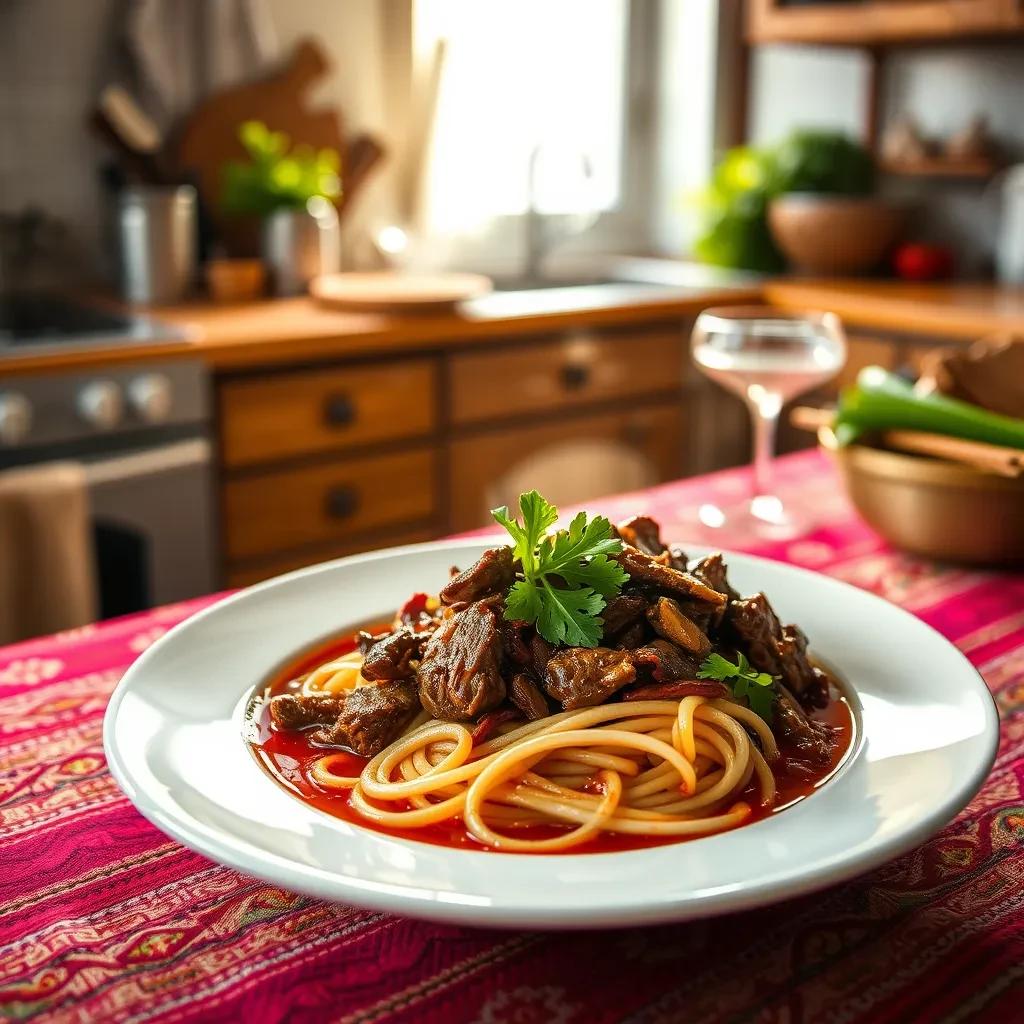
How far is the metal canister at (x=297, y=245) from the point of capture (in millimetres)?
2984

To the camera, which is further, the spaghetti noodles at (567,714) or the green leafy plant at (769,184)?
the green leafy plant at (769,184)

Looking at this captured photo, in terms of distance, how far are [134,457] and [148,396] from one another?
12 cm

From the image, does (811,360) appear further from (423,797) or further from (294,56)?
(294,56)

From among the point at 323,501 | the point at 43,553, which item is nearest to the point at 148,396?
the point at 43,553

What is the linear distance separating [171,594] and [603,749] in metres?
1.76

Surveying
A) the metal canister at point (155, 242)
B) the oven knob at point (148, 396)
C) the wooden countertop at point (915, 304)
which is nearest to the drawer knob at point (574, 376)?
the wooden countertop at point (915, 304)

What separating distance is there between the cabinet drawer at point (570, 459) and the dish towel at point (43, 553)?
3.15ft

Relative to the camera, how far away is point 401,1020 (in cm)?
62

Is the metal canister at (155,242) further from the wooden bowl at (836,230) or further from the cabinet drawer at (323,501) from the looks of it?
the wooden bowl at (836,230)

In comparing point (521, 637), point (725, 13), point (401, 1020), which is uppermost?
point (725, 13)

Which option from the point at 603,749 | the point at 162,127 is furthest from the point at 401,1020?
the point at 162,127

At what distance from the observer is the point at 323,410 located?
2547 mm

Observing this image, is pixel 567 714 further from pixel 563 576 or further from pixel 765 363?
pixel 765 363

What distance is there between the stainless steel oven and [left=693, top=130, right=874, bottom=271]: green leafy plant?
1.80 metres
